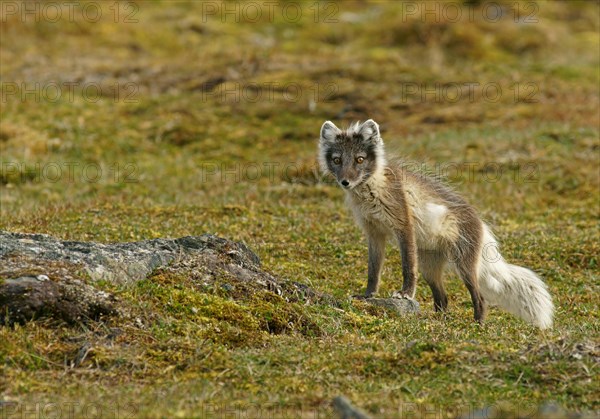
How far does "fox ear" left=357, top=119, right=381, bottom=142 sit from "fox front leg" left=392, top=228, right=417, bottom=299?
4.99ft

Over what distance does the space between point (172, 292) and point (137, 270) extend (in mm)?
561

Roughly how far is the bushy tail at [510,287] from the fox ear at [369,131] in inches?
80.9

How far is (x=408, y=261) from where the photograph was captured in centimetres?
1161

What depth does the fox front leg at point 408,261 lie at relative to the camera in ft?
38.0

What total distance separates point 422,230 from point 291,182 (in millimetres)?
8938

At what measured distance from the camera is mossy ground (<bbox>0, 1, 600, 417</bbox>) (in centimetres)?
764
